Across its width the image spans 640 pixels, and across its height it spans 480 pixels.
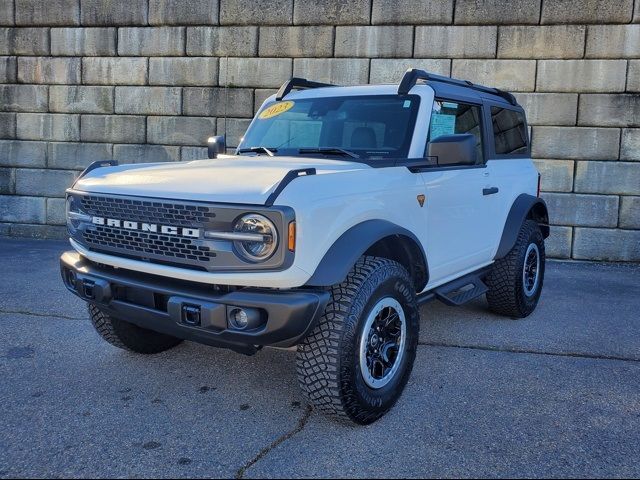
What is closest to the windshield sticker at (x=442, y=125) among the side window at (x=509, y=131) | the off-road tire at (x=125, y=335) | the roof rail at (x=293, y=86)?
the side window at (x=509, y=131)

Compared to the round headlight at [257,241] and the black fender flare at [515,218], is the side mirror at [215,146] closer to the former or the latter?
the round headlight at [257,241]

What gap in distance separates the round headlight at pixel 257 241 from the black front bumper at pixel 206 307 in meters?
0.18

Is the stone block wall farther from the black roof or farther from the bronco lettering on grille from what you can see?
the bronco lettering on grille

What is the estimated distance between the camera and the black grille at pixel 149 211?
9.09 feet

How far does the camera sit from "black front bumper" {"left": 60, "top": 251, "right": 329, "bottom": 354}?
2.66m

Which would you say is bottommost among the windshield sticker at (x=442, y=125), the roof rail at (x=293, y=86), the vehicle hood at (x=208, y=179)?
the vehicle hood at (x=208, y=179)

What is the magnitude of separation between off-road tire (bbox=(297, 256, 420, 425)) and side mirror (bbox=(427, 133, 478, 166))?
0.89 meters

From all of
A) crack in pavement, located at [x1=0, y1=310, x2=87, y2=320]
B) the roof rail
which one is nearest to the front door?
the roof rail

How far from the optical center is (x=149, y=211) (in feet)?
9.60

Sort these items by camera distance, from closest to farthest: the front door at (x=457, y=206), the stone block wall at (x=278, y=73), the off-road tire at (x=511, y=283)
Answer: the front door at (x=457, y=206), the off-road tire at (x=511, y=283), the stone block wall at (x=278, y=73)

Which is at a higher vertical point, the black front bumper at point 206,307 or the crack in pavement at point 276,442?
the black front bumper at point 206,307

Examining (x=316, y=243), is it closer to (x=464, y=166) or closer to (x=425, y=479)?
(x=425, y=479)

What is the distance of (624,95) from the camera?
7.32 meters

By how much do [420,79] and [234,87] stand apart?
4.75 metres
